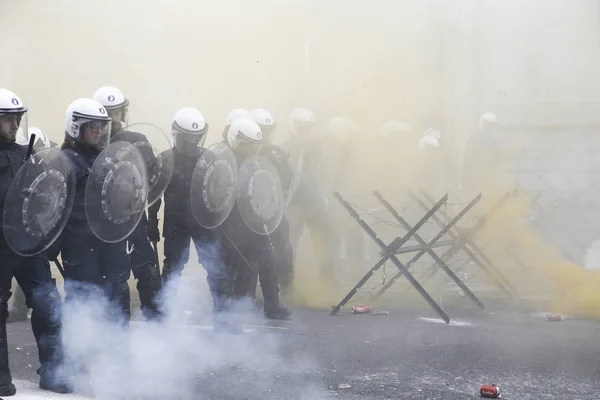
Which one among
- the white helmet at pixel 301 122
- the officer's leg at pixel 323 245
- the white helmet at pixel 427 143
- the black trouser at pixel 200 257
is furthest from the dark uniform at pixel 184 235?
the white helmet at pixel 427 143

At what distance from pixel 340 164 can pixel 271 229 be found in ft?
8.99

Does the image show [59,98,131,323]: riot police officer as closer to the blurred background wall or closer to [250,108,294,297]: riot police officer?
[250,108,294,297]: riot police officer

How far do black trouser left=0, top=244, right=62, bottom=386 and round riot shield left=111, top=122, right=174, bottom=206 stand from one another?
43.0 inches

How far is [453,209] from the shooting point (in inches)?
377

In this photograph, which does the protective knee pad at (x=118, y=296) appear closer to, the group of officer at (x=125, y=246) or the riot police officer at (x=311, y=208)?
the group of officer at (x=125, y=246)

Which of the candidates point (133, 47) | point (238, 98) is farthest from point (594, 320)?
point (133, 47)

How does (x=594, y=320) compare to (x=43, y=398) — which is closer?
(x=43, y=398)

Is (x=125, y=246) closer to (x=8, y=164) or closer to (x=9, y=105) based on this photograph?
(x=8, y=164)

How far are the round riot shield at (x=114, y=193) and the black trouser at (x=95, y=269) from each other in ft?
0.43

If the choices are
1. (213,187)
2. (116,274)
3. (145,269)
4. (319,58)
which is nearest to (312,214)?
(213,187)

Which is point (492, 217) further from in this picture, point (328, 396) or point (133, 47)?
point (133, 47)

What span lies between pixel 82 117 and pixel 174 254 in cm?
165

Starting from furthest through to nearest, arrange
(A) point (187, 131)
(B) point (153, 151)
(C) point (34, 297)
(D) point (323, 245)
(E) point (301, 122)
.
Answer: (E) point (301, 122)
(D) point (323, 245)
(A) point (187, 131)
(B) point (153, 151)
(C) point (34, 297)

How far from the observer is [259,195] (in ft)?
20.8
